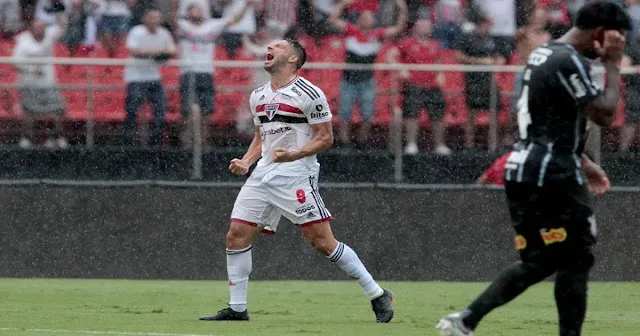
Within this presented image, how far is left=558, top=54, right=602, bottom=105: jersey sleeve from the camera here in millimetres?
7367

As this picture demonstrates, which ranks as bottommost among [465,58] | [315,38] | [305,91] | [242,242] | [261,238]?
[261,238]

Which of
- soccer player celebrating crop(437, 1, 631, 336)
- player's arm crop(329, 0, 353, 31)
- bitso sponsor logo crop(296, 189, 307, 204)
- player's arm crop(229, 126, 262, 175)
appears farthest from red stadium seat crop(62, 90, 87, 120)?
soccer player celebrating crop(437, 1, 631, 336)

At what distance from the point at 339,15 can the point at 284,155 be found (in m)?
7.42

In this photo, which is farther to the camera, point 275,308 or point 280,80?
point 275,308

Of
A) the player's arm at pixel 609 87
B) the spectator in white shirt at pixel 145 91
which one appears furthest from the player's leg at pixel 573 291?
the spectator in white shirt at pixel 145 91

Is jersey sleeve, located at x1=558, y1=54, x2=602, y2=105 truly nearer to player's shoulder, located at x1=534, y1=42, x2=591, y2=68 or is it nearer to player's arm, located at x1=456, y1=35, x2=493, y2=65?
player's shoulder, located at x1=534, y1=42, x2=591, y2=68

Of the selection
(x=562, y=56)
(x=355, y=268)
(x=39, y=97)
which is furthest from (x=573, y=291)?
(x=39, y=97)

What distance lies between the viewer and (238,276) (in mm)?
10609

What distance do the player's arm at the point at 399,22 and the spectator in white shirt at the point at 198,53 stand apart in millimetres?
1991

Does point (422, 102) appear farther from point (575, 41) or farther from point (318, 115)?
point (575, 41)

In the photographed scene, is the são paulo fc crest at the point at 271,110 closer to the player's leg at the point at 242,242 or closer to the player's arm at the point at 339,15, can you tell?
the player's leg at the point at 242,242

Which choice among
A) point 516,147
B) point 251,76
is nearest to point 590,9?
point 516,147

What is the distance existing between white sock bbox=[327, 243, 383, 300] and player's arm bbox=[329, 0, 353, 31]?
7023mm

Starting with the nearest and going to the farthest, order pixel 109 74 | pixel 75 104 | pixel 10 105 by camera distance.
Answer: pixel 10 105 < pixel 75 104 < pixel 109 74
